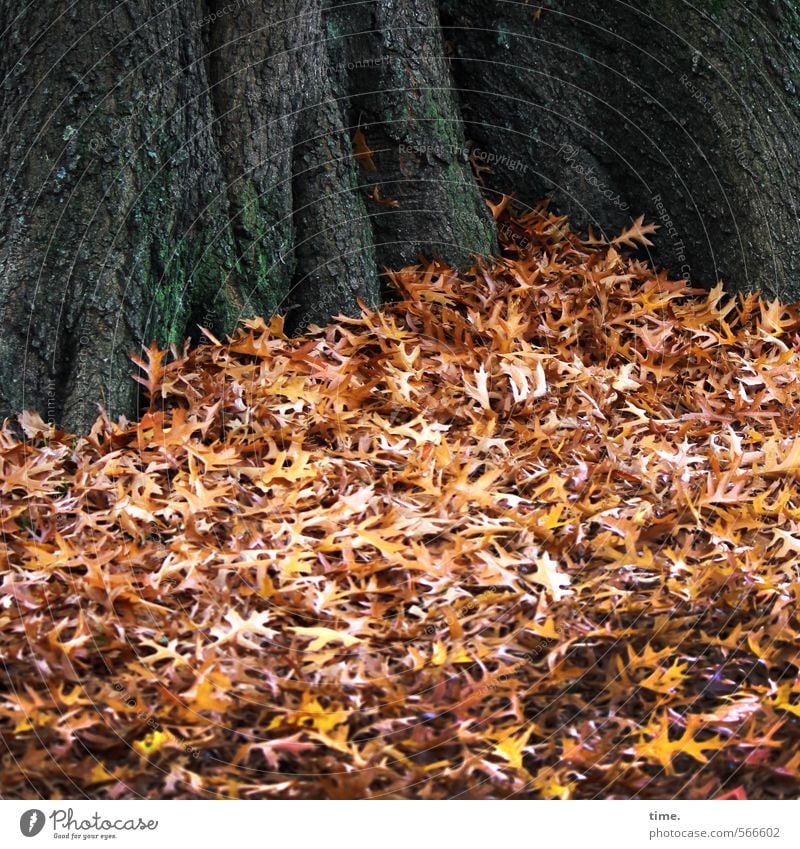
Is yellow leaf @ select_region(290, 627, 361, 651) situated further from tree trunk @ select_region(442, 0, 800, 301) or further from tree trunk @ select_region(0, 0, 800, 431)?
tree trunk @ select_region(442, 0, 800, 301)

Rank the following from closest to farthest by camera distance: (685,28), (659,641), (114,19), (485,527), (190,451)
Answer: (659,641) < (485,527) < (190,451) < (114,19) < (685,28)

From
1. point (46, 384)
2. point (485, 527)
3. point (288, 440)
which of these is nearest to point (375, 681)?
point (485, 527)

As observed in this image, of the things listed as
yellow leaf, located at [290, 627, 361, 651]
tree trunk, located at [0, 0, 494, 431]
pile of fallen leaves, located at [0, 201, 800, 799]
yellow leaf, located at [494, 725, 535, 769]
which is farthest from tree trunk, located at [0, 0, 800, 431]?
yellow leaf, located at [494, 725, 535, 769]

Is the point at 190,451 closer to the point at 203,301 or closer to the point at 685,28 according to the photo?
the point at 203,301

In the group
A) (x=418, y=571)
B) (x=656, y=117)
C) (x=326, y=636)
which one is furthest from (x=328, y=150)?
(x=326, y=636)

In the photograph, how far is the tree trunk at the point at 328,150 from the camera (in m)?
2.79

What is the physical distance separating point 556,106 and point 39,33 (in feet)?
6.09

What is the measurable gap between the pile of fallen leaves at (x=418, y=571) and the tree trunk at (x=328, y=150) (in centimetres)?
23

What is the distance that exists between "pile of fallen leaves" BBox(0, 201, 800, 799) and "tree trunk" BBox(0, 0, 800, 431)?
231 mm

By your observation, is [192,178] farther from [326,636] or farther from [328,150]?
[326,636]

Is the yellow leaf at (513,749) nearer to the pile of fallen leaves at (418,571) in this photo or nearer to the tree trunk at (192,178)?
the pile of fallen leaves at (418,571)

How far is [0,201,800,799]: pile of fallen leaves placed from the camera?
1842mm

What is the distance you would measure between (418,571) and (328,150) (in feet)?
5.39

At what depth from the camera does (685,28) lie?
346 cm
